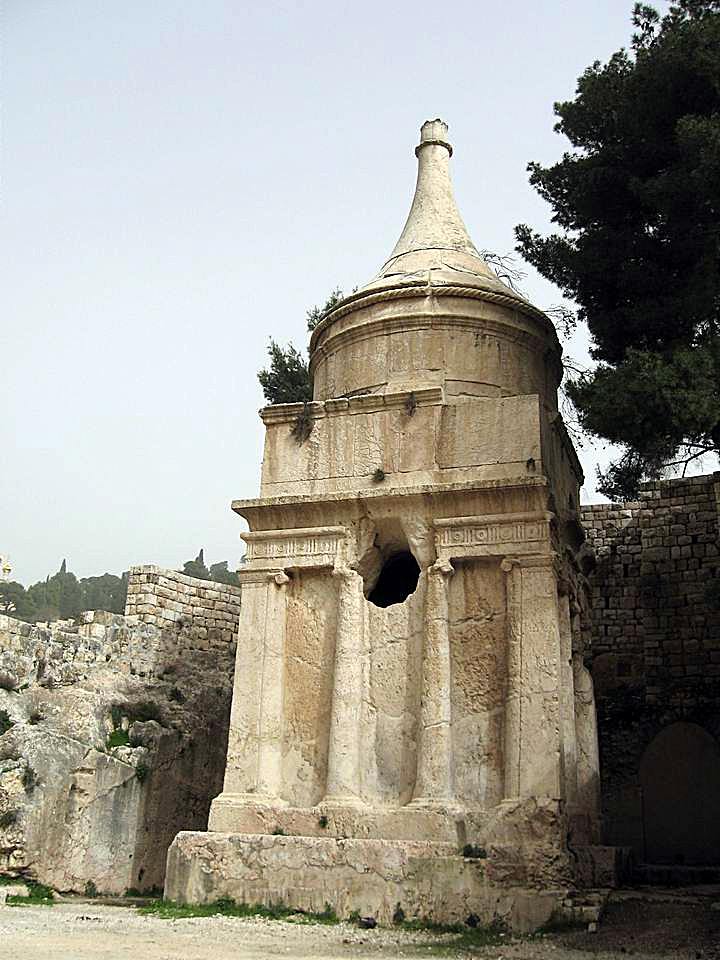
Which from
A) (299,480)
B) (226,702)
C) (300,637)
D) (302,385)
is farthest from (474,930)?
(302,385)

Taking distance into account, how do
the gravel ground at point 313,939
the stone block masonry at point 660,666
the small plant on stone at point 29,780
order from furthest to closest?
the stone block masonry at point 660,666, the small plant on stone at point 29,780, the gravel ground at point 313,939

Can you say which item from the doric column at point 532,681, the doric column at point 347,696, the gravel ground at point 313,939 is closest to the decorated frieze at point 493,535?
the doric column at point 532,681

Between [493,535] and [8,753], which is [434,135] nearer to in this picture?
[493,535]

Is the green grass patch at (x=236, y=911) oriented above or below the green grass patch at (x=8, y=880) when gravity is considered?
below

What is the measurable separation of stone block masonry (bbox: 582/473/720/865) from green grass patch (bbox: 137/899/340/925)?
8419 millimetres

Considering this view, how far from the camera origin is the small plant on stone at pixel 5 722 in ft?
37.7

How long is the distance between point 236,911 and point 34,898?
2.70 meters

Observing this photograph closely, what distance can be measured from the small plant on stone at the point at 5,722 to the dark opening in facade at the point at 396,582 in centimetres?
458

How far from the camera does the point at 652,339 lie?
9.78m

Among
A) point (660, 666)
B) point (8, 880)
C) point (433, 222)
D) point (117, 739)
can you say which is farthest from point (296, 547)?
point (660, 666)

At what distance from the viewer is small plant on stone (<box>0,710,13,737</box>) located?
11484 mm

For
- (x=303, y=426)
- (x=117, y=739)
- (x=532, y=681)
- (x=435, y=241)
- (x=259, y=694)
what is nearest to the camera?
(x=532, y=681)

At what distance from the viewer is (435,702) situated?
9500 mm

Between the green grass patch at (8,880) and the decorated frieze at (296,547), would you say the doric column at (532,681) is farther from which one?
the green grass patch at (8,880)
